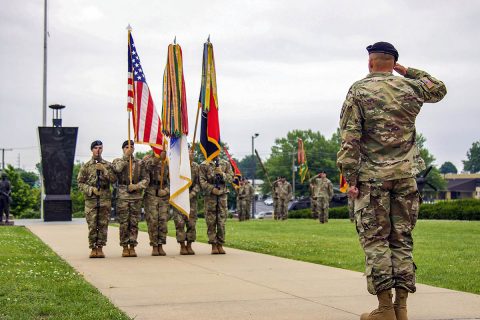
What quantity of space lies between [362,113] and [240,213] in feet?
104

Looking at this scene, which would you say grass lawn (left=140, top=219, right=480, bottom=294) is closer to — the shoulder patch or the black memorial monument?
the shoulder patch

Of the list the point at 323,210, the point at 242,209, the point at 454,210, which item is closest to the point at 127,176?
the point at 323,210

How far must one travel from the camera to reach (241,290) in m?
9.38

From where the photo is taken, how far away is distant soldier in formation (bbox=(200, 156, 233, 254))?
14.7 m

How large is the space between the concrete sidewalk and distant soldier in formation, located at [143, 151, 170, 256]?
60 cm

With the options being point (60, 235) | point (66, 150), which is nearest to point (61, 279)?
point (60, 235)

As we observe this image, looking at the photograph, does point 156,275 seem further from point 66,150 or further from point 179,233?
point 66,150

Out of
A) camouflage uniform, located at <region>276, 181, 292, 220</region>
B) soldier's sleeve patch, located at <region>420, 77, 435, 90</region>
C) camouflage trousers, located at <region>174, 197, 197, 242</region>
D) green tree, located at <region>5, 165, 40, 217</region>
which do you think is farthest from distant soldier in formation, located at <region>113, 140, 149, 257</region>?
green tree, located at <region>5, 165, 40, 217</region>

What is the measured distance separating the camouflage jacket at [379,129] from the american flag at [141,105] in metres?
8.55

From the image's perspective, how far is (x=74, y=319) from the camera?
7098 millimetres

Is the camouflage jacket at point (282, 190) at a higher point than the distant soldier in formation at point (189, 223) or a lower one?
higher

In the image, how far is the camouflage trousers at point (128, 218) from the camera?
14477 mm

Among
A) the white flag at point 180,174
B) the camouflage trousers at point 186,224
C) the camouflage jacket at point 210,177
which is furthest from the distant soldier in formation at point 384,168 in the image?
the camouflage trousers at point 186,224

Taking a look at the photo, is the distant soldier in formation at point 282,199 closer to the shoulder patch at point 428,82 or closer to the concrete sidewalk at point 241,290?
the concrete sidewalk at point 241,290
